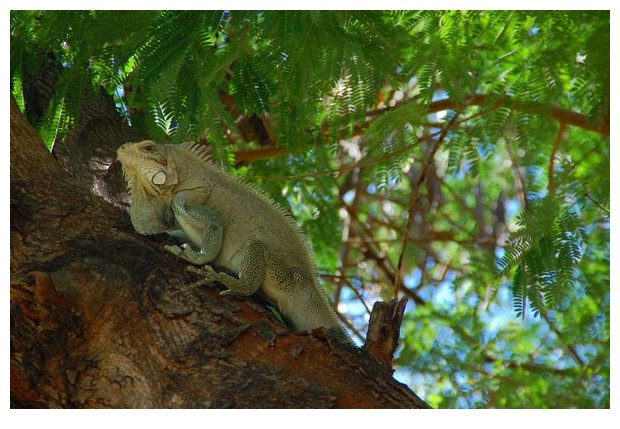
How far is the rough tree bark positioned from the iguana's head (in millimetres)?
988

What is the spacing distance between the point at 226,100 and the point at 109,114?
921 mm

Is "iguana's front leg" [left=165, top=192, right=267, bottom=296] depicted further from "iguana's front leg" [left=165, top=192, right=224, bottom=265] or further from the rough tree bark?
the rough tree bark

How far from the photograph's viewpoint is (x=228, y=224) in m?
5.45

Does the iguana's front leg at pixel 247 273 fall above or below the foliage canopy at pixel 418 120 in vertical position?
below

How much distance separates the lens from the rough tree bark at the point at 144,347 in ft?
13.9

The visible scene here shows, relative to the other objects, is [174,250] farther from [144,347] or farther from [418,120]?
[418,120]

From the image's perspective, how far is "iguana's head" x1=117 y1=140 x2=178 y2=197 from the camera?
5562 mm

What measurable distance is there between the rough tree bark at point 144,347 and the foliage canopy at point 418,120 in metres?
1.41

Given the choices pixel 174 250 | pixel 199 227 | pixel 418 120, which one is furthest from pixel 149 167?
pixel 418 120

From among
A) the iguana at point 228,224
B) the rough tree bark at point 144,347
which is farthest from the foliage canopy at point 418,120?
the rough tree bark at point 144,347

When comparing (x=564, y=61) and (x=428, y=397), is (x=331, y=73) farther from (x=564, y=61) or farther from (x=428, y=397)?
(x=428, y=397)

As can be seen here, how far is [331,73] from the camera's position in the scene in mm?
5566

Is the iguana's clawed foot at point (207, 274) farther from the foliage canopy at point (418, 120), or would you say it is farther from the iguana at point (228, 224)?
the foliage canopy at point (418, 120)

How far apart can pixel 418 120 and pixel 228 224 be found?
205 centimetres
